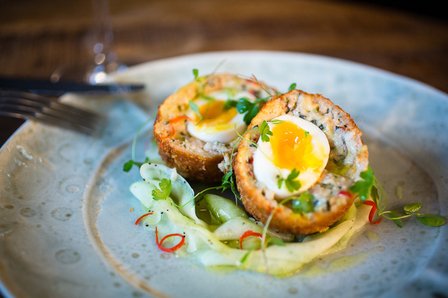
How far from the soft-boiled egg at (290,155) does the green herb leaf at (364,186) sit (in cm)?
24

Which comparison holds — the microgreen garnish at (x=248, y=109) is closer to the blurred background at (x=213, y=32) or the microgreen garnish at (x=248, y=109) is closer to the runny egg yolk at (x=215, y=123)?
the runny egg yolk at (x=215, y=123)

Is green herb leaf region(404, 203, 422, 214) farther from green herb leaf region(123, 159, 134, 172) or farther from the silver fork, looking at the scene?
the silver fork

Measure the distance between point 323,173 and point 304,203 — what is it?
287 mm

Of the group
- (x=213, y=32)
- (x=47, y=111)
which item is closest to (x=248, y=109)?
(x=47, y=111)

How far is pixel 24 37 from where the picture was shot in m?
4.77

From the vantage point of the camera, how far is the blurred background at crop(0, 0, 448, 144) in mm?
4426

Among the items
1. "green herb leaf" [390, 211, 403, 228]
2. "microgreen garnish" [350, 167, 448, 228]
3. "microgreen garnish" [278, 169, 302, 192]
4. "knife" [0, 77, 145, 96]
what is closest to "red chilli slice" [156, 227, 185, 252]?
"microgreen garnish" [278, 169, 302, 192]

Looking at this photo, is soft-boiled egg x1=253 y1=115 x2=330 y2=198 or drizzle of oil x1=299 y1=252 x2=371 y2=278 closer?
drizzle of oil x1=299 y1=252 x2=371 y2=278

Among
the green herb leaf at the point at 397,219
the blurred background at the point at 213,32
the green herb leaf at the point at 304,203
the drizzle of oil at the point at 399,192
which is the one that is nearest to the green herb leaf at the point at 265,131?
the green herb leaf at the point at 304,203

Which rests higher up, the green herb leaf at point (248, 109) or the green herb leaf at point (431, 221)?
the green herb leaf at point (248, 109)

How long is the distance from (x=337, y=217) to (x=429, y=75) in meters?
2.86

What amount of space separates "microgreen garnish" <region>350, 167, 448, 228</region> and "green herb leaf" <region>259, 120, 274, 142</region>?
0.58 metres

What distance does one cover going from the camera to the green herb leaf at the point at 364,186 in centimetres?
202

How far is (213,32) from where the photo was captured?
5207mm
